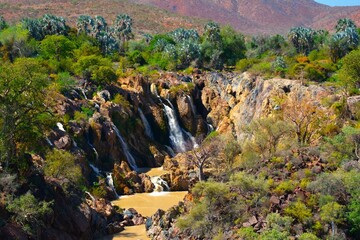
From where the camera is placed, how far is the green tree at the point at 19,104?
26375mm

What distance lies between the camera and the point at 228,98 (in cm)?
7162

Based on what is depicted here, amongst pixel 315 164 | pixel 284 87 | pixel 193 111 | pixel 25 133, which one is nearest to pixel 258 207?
pixel 315 164

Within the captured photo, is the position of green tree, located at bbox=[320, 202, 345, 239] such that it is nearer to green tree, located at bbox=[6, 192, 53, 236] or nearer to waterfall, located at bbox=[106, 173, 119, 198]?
green tree, located at bbox=[6, 192, 53, 236]

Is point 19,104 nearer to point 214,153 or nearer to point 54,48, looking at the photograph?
point 214,153

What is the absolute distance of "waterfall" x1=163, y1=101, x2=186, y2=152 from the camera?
212 feet

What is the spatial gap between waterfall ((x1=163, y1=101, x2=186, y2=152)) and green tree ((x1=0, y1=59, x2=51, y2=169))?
3681 centimetres

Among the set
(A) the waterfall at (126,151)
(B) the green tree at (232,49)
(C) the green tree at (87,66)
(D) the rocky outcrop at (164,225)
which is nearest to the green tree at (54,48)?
(C) the green tree at (87,66)

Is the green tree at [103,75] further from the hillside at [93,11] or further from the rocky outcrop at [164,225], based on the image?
the hillside at [93,11]

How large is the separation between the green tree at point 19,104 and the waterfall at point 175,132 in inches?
1449

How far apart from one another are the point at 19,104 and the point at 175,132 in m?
39.7

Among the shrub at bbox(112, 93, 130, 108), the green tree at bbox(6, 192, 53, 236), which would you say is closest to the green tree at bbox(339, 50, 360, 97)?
the shrub at bbox(112, 93, 130, 108)

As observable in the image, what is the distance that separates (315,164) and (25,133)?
Result: 19.8m

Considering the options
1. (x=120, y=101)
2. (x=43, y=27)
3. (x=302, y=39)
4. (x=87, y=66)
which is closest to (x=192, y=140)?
(x=120, y=101)

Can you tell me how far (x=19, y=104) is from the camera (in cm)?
2723
